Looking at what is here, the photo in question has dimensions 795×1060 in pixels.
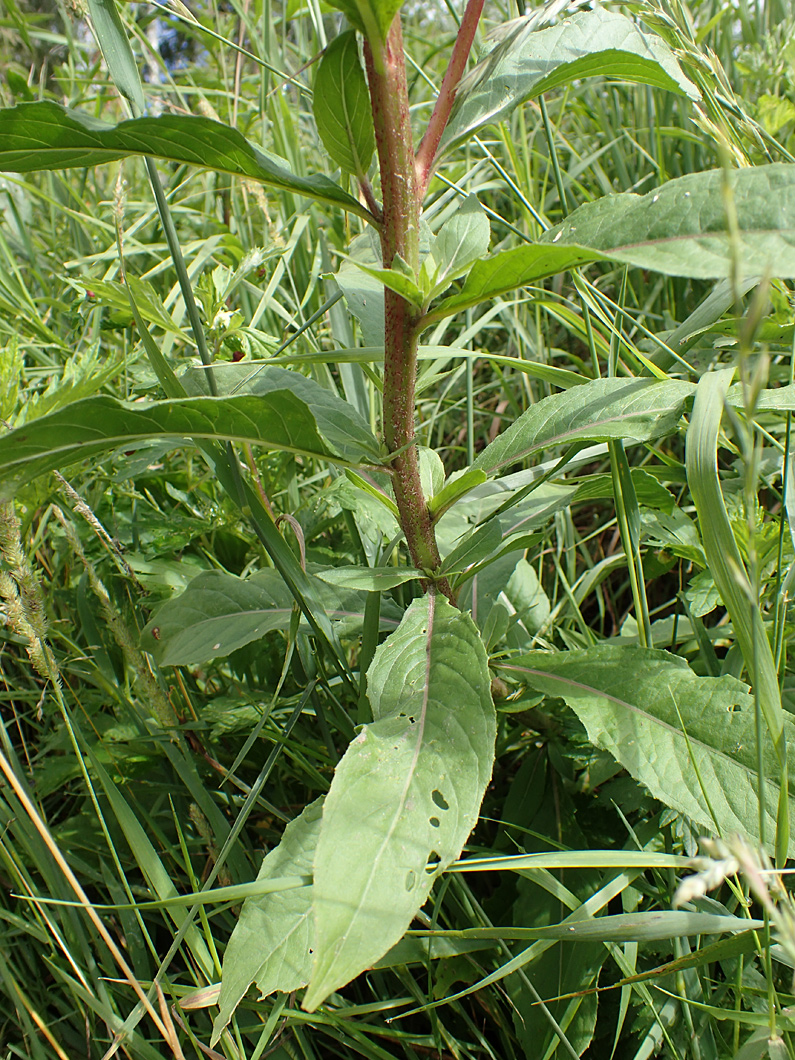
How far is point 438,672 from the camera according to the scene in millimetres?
950

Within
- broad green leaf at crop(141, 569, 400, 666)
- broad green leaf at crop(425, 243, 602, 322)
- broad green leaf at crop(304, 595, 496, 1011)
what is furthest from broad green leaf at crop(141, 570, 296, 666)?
broad green leaf at crop(425, 243, 602, 322)

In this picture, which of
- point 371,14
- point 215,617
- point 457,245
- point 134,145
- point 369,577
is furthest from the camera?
point 215,617

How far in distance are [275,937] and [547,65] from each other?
1223mm

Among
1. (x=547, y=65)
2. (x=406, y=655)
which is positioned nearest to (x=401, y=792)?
(x=406, y=655)

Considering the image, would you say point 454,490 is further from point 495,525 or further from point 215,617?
point 215,617

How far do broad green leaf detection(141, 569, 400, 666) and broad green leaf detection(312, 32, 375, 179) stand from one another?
0.65 m

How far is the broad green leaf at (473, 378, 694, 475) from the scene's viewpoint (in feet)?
3.42

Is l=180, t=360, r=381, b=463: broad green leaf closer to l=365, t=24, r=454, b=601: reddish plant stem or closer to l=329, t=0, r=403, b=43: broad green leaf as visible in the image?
l=365, t=24, r=454, b=601: reddish plant stem

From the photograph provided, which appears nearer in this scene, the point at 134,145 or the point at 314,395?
the point at 134,145

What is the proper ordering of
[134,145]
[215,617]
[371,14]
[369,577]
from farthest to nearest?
[215,617] → [369,577] → [134,145] → [371,14]

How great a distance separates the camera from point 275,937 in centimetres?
90

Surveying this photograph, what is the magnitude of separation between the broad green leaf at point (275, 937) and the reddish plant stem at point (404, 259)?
1.44 feet

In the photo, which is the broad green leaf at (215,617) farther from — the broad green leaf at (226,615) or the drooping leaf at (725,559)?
the drooping leaf at (725,559)

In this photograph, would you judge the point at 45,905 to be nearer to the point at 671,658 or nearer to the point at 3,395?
the point at 3,395
